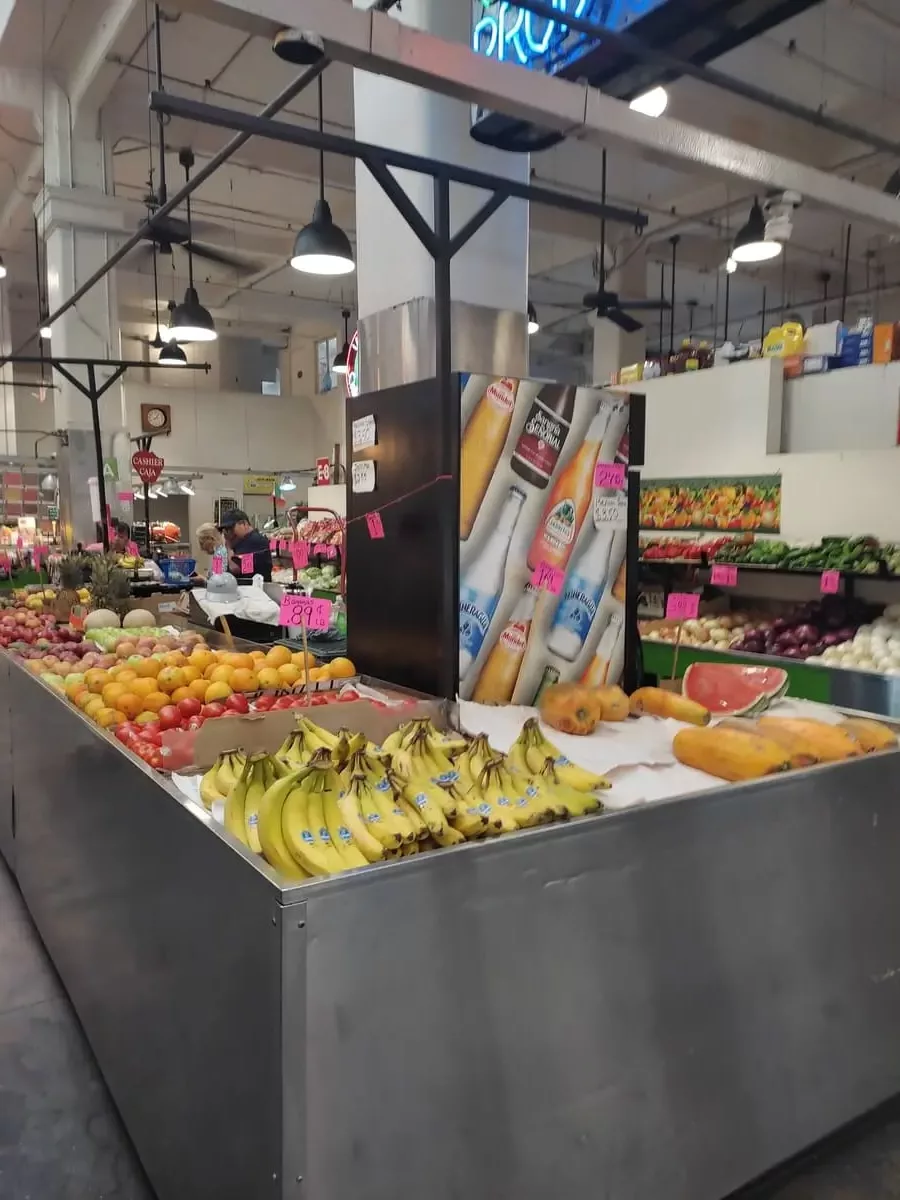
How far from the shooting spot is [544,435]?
308 cm

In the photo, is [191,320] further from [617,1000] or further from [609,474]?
[617,1000]

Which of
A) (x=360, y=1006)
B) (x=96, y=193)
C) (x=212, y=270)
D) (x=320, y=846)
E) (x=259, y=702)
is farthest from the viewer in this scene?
(x=212, y=270)

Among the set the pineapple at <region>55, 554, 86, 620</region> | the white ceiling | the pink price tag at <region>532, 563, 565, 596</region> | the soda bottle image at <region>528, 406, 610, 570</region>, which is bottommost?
the pineapple at <region>55, 554, 86, 620</region>

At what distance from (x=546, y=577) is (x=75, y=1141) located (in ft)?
7.46

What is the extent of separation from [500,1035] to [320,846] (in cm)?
52

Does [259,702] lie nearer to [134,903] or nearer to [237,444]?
[134,903]

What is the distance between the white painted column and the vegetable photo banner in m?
3.49

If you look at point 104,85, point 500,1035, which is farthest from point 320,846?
point 104,85

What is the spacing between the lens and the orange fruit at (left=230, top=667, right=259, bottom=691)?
321 centimetres

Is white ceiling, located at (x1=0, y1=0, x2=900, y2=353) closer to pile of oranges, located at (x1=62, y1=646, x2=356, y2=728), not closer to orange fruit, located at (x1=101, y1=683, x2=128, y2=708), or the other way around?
pile of oranges, located at (x1=62, y1=646, x2=356, y2=728)

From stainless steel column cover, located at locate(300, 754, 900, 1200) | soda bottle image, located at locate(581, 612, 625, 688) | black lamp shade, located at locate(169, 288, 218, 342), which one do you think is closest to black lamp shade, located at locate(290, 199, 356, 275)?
black lamp shade, located at locate(169, 288, 218, 342)

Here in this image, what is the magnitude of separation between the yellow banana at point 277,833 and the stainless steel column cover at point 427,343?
2450mm

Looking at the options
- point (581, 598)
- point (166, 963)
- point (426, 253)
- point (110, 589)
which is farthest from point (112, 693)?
point (110, 589)

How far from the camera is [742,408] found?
278 inches
